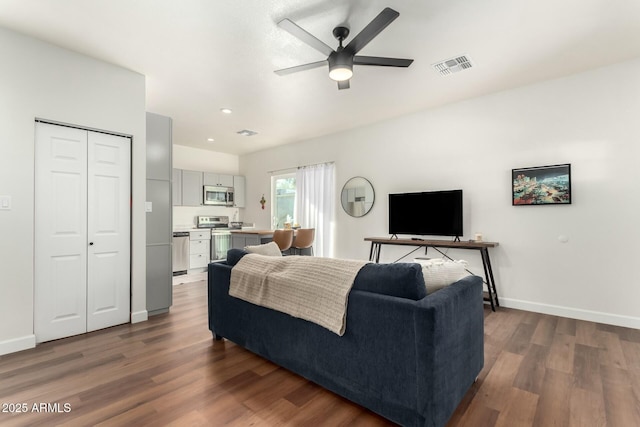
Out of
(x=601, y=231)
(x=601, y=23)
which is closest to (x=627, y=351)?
(x=601, y=231)

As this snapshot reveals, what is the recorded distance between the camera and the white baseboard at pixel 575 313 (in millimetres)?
3182

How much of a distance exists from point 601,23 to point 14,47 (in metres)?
4.87

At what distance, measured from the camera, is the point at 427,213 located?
4379 mm

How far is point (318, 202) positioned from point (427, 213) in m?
2.25

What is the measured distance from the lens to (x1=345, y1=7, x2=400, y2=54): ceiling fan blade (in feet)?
6.46

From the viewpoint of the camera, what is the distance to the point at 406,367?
5.21ft

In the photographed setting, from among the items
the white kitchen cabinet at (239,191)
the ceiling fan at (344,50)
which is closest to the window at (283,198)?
the white kitchen cabinet at (239,191)

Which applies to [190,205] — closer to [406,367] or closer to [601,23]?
[406,367]

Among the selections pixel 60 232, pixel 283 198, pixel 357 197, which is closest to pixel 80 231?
pixel 60 232

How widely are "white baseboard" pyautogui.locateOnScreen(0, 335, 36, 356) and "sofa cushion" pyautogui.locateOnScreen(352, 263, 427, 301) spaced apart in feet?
9.50

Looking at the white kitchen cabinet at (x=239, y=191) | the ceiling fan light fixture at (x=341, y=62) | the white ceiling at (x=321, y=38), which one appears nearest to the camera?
the white ceiling at (x=321, y=38)

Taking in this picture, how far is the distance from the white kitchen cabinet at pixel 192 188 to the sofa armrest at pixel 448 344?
5.94 metres

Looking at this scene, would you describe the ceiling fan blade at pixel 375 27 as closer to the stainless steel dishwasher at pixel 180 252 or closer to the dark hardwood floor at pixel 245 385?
the dark hardwood floor at pixel 245 385

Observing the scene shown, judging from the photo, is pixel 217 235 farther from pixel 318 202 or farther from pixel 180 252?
pixel 318 202
